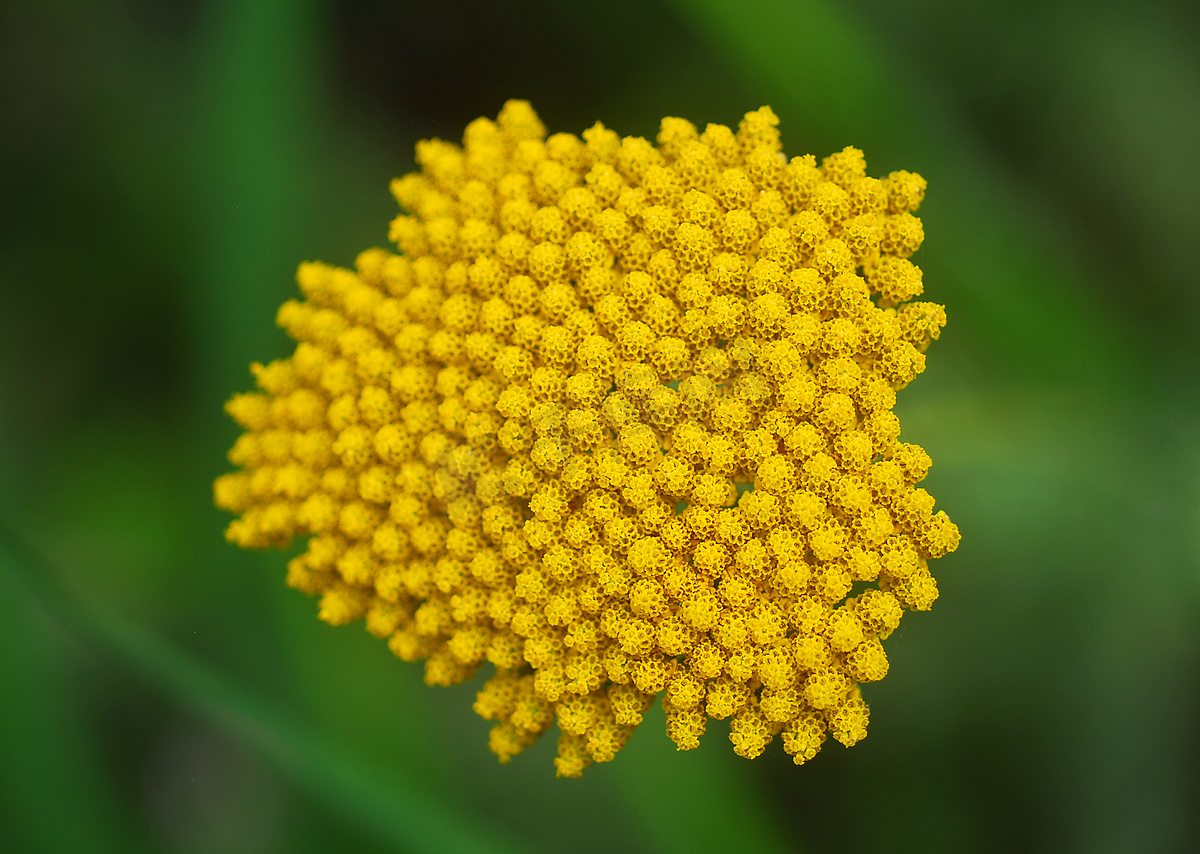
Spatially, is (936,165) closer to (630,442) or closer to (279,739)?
(630,442)

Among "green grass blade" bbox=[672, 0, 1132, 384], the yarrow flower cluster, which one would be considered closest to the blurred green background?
"green grass blade" bbox=[672, 0, 1132, 384]

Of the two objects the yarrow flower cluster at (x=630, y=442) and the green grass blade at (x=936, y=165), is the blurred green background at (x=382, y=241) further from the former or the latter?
the yarrow flower cluster at (x=630, y=442)

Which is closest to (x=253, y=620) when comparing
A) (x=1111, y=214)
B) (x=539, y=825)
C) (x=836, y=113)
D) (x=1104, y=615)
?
(x=539, y=825)

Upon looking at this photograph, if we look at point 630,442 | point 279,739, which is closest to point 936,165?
point 630,442

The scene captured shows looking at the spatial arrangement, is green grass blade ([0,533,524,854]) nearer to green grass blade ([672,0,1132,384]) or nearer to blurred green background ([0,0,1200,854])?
blurred green background ([0,0,1200,854])

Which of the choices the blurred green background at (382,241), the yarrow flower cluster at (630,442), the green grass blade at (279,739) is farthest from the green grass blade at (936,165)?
the green grass blade at (279,739)
